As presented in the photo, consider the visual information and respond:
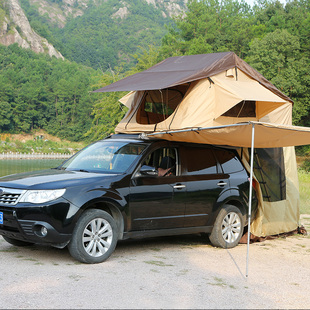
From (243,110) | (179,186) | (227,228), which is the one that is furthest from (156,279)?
(243,110)

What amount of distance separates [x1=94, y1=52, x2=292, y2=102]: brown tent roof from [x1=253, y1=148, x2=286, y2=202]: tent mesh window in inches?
52.5

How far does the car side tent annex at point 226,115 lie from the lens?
8.84m

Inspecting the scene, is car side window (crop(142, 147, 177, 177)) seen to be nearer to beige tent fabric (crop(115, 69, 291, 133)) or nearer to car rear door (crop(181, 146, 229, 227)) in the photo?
car rear door (crop(181, 146, 229, 227))

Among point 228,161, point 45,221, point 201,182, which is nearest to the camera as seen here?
point 45,221

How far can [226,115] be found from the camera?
33.3 feet

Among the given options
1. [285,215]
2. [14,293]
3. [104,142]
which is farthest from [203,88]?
[14,293]

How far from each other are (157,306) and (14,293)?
1.54 meters

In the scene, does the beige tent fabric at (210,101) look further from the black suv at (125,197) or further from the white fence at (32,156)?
the white fence at (32,156)

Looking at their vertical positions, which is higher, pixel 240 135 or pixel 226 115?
pixel 226 115

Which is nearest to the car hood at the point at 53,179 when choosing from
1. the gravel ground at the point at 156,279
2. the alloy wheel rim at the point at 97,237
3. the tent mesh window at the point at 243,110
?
the alloy wheel rim at the point at 97,237

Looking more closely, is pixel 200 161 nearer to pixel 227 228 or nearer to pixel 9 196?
pixel 227 228

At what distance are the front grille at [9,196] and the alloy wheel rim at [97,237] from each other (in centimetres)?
101

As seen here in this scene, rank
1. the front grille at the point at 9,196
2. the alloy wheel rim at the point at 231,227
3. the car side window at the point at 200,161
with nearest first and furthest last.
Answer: the front grille at the point at 9,196
the car side window at the point at 200,161
the alloy wheel rim at the point at 231,227

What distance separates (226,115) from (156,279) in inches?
171
